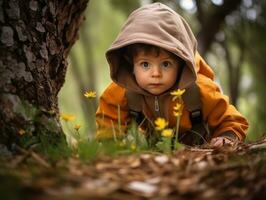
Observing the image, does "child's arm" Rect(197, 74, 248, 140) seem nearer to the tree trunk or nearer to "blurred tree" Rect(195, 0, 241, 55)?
the tree trunk

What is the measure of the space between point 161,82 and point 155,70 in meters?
0.11

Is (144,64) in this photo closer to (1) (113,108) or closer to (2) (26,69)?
(1) (113,108)

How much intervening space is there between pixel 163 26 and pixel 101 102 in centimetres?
80

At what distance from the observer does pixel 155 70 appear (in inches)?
144

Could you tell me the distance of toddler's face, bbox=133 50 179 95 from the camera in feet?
12.0

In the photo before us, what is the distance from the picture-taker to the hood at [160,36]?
361 cm

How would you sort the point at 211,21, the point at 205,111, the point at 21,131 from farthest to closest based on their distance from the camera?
the point at 211,21 → the point at 205,111 → the point at 21,131

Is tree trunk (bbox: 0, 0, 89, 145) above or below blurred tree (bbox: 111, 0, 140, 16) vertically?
above

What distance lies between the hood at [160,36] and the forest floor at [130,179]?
4.71ft

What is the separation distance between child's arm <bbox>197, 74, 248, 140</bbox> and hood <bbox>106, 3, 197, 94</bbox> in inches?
7.8

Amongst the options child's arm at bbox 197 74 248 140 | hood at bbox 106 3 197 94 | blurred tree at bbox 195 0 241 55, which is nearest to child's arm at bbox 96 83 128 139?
hood at bbox 106 3 197 94

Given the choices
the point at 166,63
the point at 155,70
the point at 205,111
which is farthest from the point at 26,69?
the point at 205,111

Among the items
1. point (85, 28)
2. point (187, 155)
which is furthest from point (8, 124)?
point (85, 28)

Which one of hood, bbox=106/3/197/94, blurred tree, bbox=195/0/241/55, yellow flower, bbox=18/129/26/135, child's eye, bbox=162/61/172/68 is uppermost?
hood, bbox=106/3/197/94
